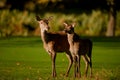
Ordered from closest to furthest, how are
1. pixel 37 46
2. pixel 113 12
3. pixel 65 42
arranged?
pixel 65 42
pixel 37 46
pixel 113 12

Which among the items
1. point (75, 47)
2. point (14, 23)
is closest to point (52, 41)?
point (75, 47)

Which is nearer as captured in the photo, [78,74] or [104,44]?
[78,74]

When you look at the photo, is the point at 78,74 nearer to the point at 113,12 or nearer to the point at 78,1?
the point at 113,12

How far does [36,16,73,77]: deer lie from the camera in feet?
66.7

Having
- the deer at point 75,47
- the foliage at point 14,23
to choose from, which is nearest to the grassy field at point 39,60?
the deer at point 75,47

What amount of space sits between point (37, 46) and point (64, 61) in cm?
799

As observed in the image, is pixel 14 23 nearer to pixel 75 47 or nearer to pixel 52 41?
pixel 52 41

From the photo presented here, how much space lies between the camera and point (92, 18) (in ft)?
149

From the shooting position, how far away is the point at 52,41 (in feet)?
67.7

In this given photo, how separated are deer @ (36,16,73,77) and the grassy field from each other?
70cm

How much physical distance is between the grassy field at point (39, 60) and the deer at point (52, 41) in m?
0.70

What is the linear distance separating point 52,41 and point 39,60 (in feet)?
19.2

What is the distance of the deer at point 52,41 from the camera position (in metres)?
20.3

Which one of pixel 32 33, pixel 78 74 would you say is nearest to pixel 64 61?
pixel 78 74
